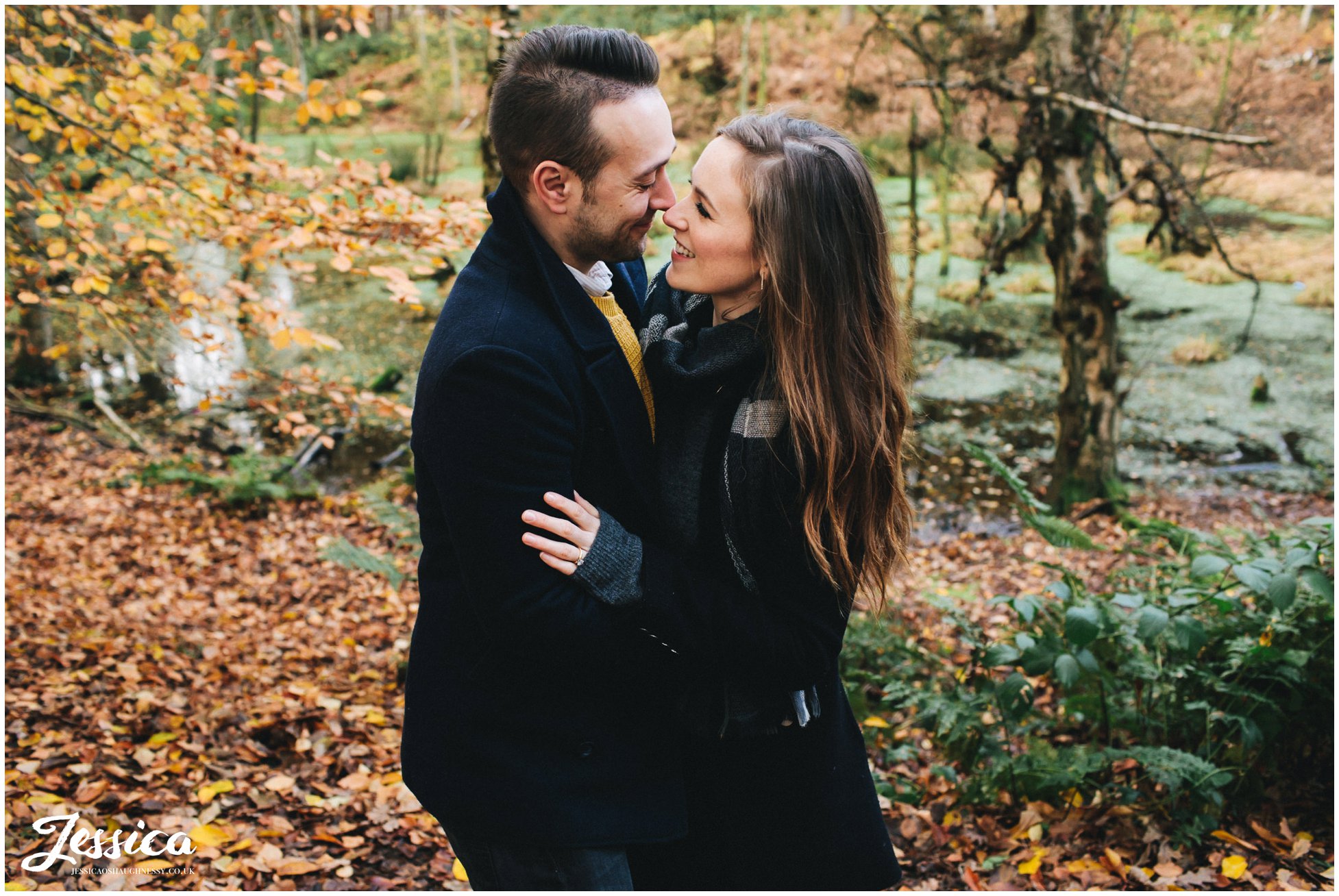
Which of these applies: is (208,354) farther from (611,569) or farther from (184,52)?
(611,569)

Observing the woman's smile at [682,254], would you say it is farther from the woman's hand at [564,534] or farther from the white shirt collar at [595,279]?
the woman's hand at [564,534]

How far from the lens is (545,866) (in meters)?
1.81

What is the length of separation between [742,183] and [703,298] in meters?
0.32

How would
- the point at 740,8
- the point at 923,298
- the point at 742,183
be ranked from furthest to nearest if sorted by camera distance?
1. the point at 740,8
2. the point at 923,298
3. the point at 742,183

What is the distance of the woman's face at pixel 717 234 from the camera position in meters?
1.90

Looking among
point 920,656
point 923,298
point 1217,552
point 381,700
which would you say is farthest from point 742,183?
point 923,298

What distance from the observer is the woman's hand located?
1655mm

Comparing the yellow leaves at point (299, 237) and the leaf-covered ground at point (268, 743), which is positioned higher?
the yellow leaves at point (299, 237)

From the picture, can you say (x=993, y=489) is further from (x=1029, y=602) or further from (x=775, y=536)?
(x=775, y=536)

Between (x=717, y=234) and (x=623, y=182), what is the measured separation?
25 cm

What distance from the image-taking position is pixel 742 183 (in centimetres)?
189

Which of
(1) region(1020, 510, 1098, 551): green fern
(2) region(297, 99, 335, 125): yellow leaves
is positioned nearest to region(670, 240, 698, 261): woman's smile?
(1) region(1020, 510, 1098, 551): green fern

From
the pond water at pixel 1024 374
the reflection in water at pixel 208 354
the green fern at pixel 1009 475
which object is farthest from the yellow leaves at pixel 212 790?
the reflection in water at pixel 208 354

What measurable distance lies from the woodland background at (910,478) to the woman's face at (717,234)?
290 millimetres
